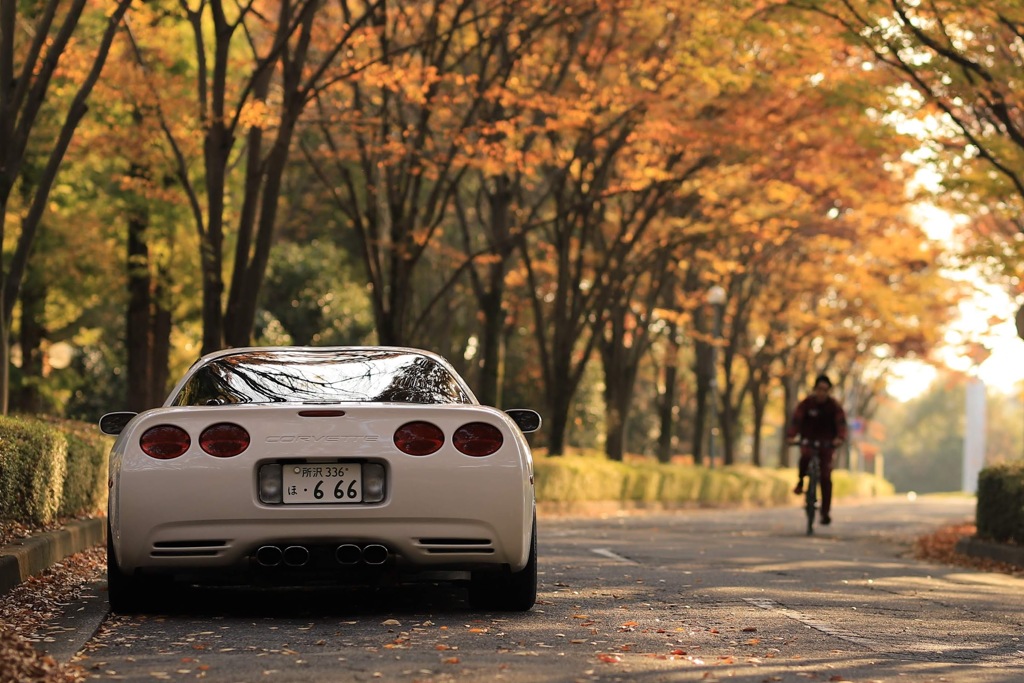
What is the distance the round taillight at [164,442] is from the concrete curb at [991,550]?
29.4 feet

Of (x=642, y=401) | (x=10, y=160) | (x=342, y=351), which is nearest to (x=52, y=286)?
(x=10, y=160)

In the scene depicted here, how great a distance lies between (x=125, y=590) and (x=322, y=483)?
1.16m

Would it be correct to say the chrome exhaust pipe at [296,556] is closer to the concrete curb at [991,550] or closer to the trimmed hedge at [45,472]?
the trimmed hedge at [45,472]

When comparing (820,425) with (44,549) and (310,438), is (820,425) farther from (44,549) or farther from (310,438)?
(310,438)

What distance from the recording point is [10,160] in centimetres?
1347

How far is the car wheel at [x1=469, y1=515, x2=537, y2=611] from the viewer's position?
774 centimetres

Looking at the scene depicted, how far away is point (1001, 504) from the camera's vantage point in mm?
14945

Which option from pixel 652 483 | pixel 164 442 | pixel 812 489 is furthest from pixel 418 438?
pixel 652 483

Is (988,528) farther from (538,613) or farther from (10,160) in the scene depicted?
(10,160)

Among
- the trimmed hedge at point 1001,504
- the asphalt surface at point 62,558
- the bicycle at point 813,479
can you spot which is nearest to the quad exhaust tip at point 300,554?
the asphalt surface at point 62,558

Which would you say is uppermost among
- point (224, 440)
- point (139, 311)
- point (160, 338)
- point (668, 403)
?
point (139, 311)

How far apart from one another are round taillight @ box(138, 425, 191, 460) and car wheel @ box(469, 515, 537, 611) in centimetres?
154

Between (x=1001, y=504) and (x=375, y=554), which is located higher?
(x=1001, y=504)

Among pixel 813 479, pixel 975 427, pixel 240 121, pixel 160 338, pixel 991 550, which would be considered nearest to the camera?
pixel 991 550
